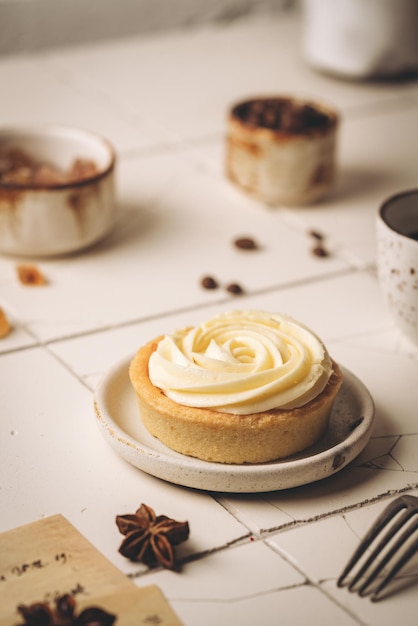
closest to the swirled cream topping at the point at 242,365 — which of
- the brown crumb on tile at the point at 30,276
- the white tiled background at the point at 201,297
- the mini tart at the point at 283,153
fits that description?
the white tiled background at the point at 201,297

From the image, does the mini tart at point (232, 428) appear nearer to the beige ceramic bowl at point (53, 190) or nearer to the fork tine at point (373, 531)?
the fork tine at point (373, 531)

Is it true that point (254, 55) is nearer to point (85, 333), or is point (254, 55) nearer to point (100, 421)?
point (85, 333)

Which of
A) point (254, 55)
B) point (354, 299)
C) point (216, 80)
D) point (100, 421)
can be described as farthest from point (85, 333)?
point (254, 55)

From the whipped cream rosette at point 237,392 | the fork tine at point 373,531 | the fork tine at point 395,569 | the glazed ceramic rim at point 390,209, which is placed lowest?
the fork tine at point 395,569

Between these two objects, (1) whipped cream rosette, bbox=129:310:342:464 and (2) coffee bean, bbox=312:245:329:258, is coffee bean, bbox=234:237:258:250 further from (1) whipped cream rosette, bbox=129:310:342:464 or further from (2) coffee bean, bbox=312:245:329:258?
(1) whipped cream rosette, bbox=129:310:342:464

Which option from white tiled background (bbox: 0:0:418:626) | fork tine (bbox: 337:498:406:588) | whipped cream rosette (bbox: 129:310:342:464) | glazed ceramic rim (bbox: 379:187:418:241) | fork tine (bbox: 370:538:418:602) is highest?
glazed ceramic rim (bbox: 379:187:418:241)

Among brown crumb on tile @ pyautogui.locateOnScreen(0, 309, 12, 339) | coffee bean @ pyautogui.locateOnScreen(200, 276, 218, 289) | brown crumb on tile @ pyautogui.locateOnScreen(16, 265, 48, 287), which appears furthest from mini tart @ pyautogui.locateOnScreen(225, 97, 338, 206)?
brown crumb on tile @ pyautogui.locateOnScreen(0, 309, 12, 339)
